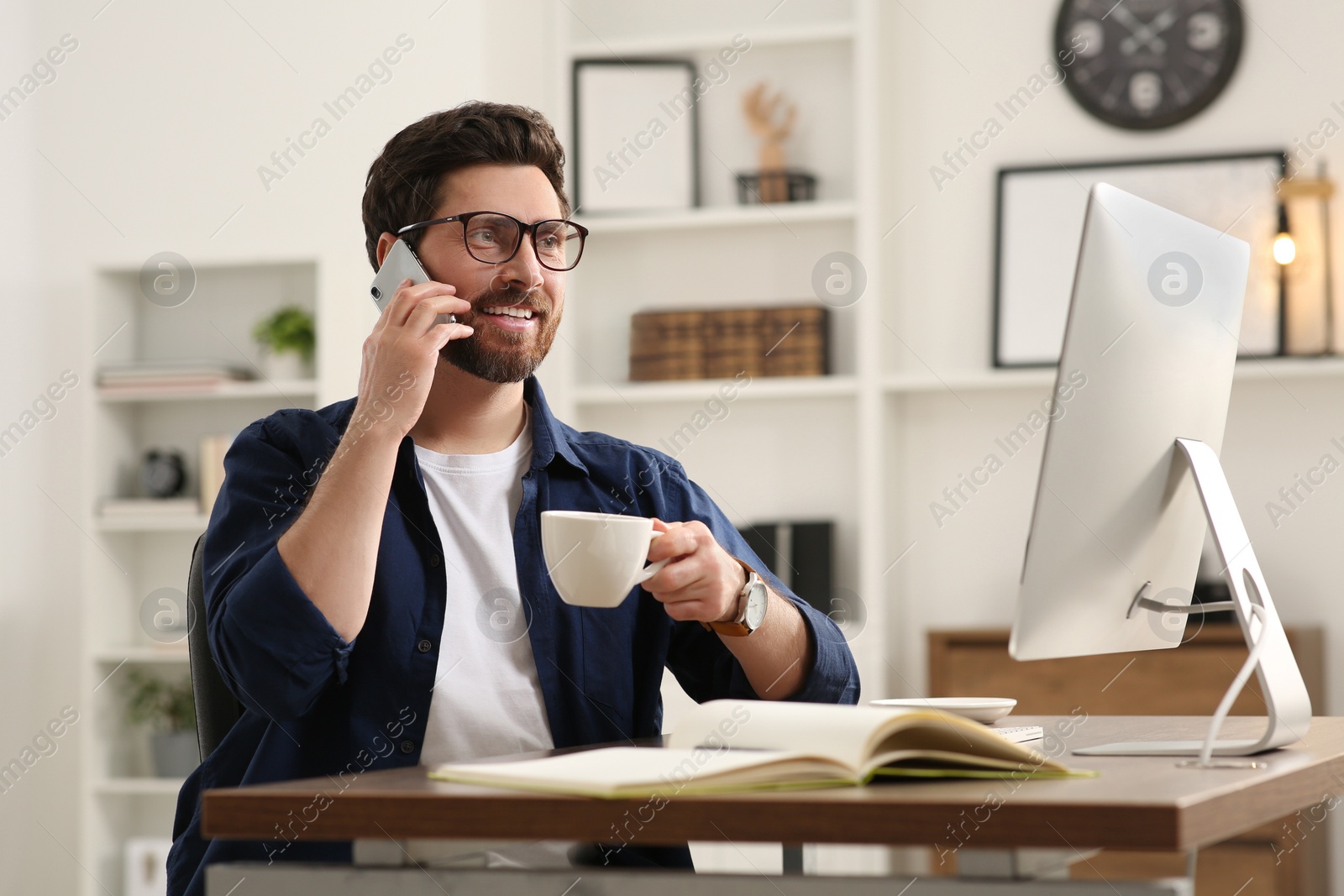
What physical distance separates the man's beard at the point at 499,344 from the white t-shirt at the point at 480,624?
Answer: 106 millimetres

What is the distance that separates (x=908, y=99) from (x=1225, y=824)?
3.37 m

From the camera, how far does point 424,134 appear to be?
1.65 m

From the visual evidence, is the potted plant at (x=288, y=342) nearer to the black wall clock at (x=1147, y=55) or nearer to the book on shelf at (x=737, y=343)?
the book on shelf at (x=737, y=343)

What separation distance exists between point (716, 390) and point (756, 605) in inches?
101

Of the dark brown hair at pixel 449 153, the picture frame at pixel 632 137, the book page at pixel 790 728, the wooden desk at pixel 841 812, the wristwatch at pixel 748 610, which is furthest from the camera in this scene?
the picture frame at pixel 632 137

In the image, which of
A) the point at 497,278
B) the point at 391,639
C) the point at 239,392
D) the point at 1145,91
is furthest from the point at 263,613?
the point at 1145,91

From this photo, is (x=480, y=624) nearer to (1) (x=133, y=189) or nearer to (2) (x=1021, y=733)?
(2) (x=1021, y=733)

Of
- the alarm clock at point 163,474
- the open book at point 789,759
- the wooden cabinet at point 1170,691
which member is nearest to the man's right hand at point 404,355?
the open book at point 789,759

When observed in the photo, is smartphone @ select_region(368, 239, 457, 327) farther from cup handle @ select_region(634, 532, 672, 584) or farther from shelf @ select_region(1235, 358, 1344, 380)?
shelf @ select_region(1235, 358, 1344, 380)

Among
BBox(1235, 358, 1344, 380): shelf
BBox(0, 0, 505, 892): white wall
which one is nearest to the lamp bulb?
BBox(1235, 358, 1344, 380): shelf

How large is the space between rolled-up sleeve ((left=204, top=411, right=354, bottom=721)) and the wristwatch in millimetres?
357

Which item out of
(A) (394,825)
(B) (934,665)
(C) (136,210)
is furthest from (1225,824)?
(C) (136,210)

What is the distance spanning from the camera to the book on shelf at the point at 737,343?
12.4 ft

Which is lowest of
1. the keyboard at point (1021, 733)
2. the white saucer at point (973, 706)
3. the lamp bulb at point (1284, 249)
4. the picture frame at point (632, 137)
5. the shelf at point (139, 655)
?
the shelf at point (139, 655)
